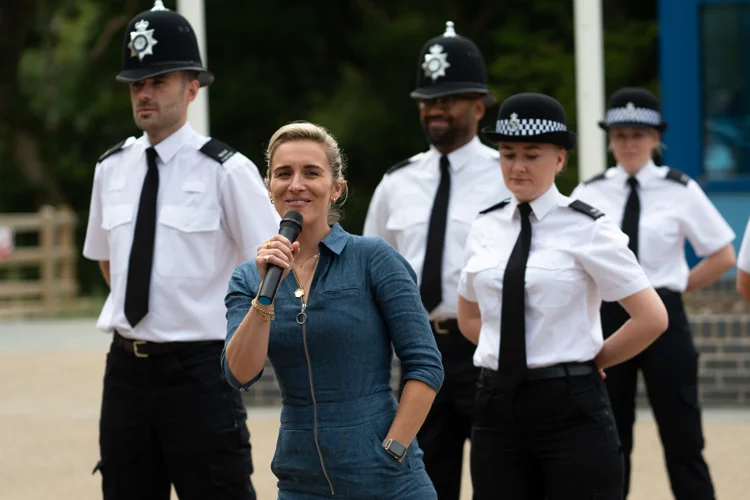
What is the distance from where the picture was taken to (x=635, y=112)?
22.0ft

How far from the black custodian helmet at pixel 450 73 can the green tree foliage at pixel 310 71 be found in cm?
1406

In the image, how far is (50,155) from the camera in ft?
89.6

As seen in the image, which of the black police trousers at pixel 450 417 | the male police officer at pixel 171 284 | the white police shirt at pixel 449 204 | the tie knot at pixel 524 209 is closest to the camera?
the tie knot at pixel 524 209

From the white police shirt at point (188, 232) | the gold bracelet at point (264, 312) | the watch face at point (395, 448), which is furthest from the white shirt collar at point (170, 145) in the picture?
the watch face at point (395, 448)

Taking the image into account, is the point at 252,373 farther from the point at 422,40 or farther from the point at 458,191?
the point at 422,40

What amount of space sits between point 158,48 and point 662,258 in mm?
2694

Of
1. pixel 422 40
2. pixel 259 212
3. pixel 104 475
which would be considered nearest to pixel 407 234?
pixel 259 212

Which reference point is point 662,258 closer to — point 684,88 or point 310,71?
point 684,88

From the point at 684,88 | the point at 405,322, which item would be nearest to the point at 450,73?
the point at 405,322

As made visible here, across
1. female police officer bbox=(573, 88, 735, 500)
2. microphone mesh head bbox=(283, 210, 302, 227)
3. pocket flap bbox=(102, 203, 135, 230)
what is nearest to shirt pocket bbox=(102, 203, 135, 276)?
pocket flap bbox=(102, 203, 135, 230)

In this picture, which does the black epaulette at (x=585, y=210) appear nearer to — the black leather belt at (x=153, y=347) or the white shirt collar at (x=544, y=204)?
the white shirt collar at (x=544, y=204)

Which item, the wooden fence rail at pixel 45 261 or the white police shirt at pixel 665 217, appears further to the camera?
the wooden fence rail at pixel 45 261

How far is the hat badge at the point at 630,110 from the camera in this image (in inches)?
264

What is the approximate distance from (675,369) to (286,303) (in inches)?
127
